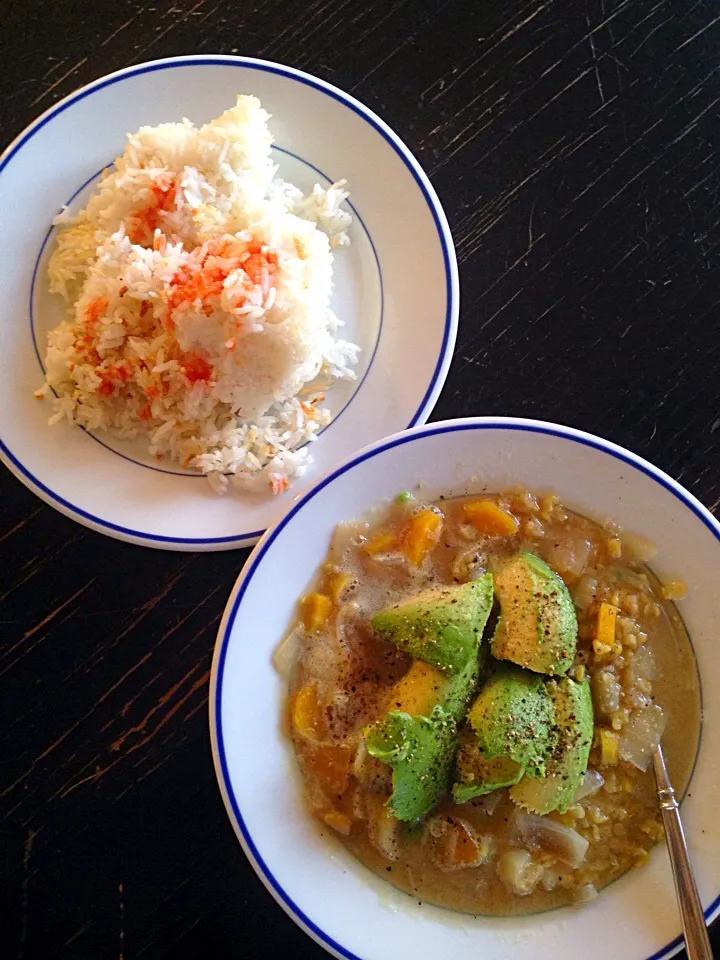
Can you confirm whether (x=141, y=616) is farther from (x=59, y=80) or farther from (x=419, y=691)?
(x=59, y=80)

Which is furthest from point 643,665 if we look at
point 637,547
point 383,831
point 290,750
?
point 290,750

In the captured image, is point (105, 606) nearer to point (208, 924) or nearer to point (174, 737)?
point (174, 737)

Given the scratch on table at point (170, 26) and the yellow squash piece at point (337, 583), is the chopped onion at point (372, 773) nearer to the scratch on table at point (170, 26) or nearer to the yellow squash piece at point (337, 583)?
the yellow squash piece at point (337, 583)

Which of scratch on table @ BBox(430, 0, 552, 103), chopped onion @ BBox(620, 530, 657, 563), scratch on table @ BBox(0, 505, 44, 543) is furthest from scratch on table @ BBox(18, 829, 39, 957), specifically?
scratch on table @ BBox(430, 0, 552, 103)

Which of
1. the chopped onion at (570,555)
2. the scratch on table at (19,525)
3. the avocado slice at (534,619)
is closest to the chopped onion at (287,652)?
the avocado slice at (534,619)

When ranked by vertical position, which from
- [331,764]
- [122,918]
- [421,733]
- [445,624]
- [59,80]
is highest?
[59,80]
